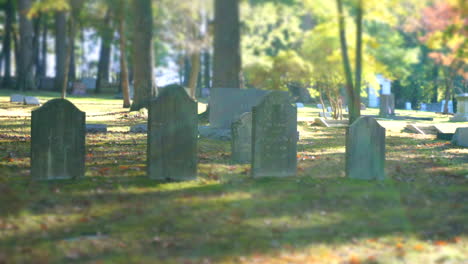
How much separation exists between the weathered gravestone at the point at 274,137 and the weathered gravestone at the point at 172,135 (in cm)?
114

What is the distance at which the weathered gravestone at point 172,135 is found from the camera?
9.57 metres

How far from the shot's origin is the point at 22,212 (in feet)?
24.4

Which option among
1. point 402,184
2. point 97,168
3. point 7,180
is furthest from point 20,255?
point 402,184

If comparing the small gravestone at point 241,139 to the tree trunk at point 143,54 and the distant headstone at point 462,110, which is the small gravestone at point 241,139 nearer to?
→ the tree trunk at point 143,54

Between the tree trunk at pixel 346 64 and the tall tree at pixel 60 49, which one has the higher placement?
the tall tree at pixel 60 49

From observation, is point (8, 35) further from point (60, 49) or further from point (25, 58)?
point (25, 58)

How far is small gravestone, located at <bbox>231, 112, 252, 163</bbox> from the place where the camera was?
39.8ft

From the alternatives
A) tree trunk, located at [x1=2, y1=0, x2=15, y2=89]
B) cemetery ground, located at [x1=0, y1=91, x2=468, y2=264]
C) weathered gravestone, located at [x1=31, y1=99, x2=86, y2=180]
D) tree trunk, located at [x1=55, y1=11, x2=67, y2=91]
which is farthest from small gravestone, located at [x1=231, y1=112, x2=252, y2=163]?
tree trunk, located at [x1=2, y1=0, x2=15, y2=89]

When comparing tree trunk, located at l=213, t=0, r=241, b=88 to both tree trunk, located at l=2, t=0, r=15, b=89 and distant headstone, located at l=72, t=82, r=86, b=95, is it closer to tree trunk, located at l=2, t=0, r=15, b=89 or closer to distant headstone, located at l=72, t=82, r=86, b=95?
distant headstone, located at l=72, t=82, r=86, b=95

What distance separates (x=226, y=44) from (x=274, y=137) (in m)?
11.1

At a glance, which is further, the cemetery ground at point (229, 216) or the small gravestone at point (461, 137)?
the small gravestone at point (461, 137)

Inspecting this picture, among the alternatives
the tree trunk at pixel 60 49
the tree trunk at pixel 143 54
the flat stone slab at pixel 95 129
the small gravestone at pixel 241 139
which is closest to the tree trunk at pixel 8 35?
the tree trunk at pixel 60 49

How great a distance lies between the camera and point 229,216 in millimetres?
7707

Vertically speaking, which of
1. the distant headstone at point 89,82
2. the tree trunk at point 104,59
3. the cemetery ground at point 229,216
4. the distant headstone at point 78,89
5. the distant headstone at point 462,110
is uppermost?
the tree trunk at point 104,59
